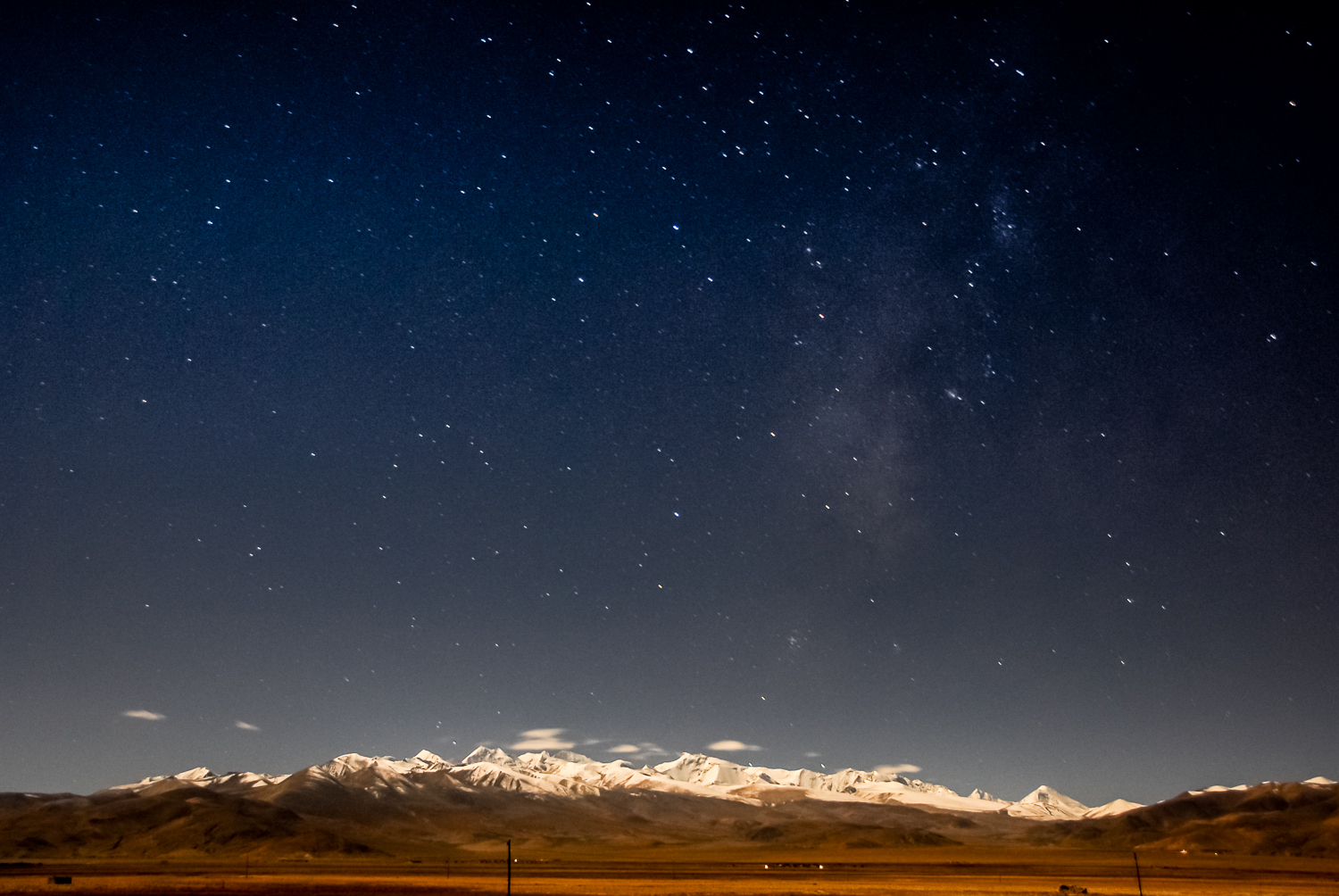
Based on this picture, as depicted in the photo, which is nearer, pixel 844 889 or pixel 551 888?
pixel 844 889

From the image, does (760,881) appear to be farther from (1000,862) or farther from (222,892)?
(1000,862)

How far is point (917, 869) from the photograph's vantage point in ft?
472

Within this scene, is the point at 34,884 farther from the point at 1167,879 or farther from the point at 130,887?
the point at 1167,879

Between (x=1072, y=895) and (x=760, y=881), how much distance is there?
3605 cm

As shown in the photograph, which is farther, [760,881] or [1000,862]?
[1000,862]

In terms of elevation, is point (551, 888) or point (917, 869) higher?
point (551, 888)

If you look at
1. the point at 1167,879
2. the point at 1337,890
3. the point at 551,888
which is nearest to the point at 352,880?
the point at 551,888

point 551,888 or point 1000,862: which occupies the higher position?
point 551,888

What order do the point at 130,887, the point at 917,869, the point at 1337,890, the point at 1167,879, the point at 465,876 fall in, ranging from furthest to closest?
1. the point at 917,869
2. the point at 465,876
3. the point at 1167,879
4. the point at 130,887
5. the point at 1337,890

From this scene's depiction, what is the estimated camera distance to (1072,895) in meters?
75.9

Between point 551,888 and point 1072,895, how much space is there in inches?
1800

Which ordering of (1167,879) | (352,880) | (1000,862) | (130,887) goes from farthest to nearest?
(1000,862) → (352,880) → (1167,879) → (130,887)

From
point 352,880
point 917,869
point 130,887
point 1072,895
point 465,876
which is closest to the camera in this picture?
point 1072,895

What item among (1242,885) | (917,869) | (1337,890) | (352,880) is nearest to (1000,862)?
(917,869)
